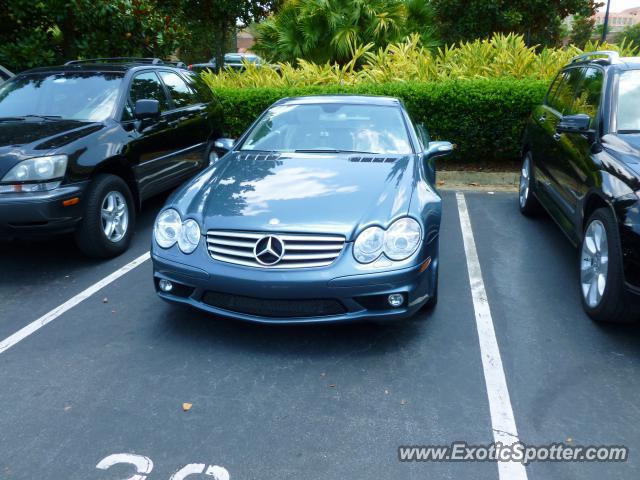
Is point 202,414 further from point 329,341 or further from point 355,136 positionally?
point 355,136

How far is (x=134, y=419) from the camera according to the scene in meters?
2.97

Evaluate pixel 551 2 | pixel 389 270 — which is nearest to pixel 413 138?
pixel 389 270

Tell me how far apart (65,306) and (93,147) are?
57.8 inches

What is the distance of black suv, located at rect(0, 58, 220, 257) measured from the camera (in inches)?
181

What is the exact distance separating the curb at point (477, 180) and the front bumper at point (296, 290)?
486 cm

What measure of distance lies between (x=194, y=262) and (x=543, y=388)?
2.14 m

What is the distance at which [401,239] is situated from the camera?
3525 mm

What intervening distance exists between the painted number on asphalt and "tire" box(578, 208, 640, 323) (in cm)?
258

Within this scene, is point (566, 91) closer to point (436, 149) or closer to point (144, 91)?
point (436, 149)

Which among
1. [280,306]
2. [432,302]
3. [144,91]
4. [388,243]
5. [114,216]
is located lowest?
[432,302]

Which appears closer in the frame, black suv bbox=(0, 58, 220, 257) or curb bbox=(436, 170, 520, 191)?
black suv bbox=(0, 58, 220, 257)

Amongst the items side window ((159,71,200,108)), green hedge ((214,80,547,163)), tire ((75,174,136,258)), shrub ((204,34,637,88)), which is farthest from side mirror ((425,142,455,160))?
shrub ((204,34,637,88))

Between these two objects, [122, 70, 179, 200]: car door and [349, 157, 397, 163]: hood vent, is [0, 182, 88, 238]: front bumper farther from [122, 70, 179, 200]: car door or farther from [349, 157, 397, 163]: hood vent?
[349, 157, 397, 163]: hood vent

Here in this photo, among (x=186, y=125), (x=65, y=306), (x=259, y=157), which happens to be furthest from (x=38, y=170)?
(x=186, y=125)
